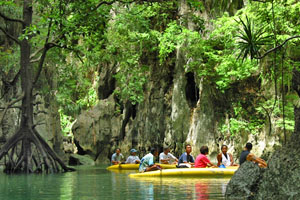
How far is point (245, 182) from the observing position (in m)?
8.24

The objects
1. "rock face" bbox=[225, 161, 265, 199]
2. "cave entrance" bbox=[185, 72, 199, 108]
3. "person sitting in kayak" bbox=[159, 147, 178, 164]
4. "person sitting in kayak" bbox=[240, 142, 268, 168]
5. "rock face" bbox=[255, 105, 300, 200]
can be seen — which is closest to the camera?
"rock face" bbox=[255, 105, 300, 200]

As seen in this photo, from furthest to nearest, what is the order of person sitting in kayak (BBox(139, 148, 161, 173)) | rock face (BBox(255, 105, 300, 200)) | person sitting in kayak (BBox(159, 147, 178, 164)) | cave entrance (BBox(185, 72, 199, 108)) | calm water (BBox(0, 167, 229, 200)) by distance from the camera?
cave entrance (BBox(185, 72, 199, 108)) → person sitting in kayak (BBox(159, 147, 178, 164)) → person sitting in kayak (BBox(139, 148, 161, 173)) → calm water (BBox(0, 167, 229, 200)) → rock face (BBox(255, 105, 300, 200))

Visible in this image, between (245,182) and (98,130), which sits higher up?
(98,130)

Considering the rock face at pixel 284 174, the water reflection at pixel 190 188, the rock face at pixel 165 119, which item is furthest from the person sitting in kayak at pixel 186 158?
the rock face at pixel 165 119

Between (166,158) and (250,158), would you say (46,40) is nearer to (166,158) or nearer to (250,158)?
(166,158)

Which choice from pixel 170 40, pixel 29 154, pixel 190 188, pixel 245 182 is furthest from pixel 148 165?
pixel 170 40

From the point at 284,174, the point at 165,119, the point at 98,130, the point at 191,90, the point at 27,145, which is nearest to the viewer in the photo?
the point at 284,174

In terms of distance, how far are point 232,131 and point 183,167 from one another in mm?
9522

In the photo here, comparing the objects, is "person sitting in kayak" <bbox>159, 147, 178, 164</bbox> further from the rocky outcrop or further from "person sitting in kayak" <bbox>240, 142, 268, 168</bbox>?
the rocky outcrop

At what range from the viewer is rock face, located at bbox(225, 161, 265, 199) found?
8.14 meters

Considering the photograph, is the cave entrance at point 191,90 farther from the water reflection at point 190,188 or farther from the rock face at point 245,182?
the rock face at point 245,182

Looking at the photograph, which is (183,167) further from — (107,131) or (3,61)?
(107,131)

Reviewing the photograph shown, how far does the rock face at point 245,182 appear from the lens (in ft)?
26.7

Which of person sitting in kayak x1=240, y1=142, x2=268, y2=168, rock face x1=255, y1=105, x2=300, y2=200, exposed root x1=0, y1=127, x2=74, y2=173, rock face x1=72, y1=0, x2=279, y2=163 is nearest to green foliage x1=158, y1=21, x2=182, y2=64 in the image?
rock face x1=72, y1=0, x2=279, y2=163
